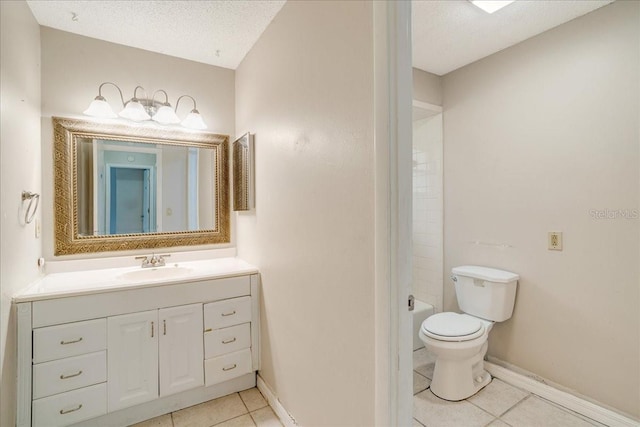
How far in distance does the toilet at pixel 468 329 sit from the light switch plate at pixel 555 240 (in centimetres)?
29

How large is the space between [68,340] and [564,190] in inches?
112

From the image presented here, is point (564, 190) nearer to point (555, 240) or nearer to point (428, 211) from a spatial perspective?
point (555, 240)

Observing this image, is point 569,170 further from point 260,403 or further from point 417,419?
point 260,403

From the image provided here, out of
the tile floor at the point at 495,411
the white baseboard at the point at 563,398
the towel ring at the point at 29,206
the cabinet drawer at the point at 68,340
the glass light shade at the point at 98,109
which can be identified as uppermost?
the glass light shade at the point at 98,109

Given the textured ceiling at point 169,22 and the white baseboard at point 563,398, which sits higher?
the textured ceiling at point 169,22

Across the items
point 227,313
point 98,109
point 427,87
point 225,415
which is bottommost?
point 225,415

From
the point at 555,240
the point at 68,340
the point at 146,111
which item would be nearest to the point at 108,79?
the point at 146,111

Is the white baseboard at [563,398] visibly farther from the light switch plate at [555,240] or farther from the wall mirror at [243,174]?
the wall mirror at [243,174]

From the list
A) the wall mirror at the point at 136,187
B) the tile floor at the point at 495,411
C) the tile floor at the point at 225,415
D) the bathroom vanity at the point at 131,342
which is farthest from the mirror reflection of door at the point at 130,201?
the tile floor at the point at 495,411

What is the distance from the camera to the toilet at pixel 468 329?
1867mm

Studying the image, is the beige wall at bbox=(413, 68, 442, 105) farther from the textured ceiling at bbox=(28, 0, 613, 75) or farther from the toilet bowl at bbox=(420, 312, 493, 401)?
the toilet bowl at bbox=(420, 312, 493, 401)

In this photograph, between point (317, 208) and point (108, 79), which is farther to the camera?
point (108, 79)

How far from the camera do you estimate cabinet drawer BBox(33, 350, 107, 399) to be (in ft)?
4.85

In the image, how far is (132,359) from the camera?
65.9 inches
